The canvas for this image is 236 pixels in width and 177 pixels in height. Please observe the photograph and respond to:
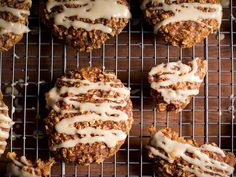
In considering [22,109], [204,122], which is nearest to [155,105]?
[204,122]

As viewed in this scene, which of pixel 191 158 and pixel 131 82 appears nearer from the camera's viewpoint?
pixel 191 158

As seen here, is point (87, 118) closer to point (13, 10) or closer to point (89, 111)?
point (89, 111)

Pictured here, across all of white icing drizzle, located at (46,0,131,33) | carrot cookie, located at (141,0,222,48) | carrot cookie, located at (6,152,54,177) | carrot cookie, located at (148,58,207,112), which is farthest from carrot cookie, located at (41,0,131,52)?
carrot cookie, located at (6,152,54,177)

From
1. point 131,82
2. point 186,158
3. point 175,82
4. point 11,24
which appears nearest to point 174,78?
point 175,82

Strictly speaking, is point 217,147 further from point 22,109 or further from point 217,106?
point 22,109

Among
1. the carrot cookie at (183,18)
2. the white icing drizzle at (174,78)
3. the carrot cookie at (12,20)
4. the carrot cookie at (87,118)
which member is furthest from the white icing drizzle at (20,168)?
the carrot cookie at (183,18)

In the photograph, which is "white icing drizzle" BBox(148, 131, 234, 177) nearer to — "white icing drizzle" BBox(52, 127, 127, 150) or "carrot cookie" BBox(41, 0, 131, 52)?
"white icing drizzle" BBox(52, 127, 127, 150)
